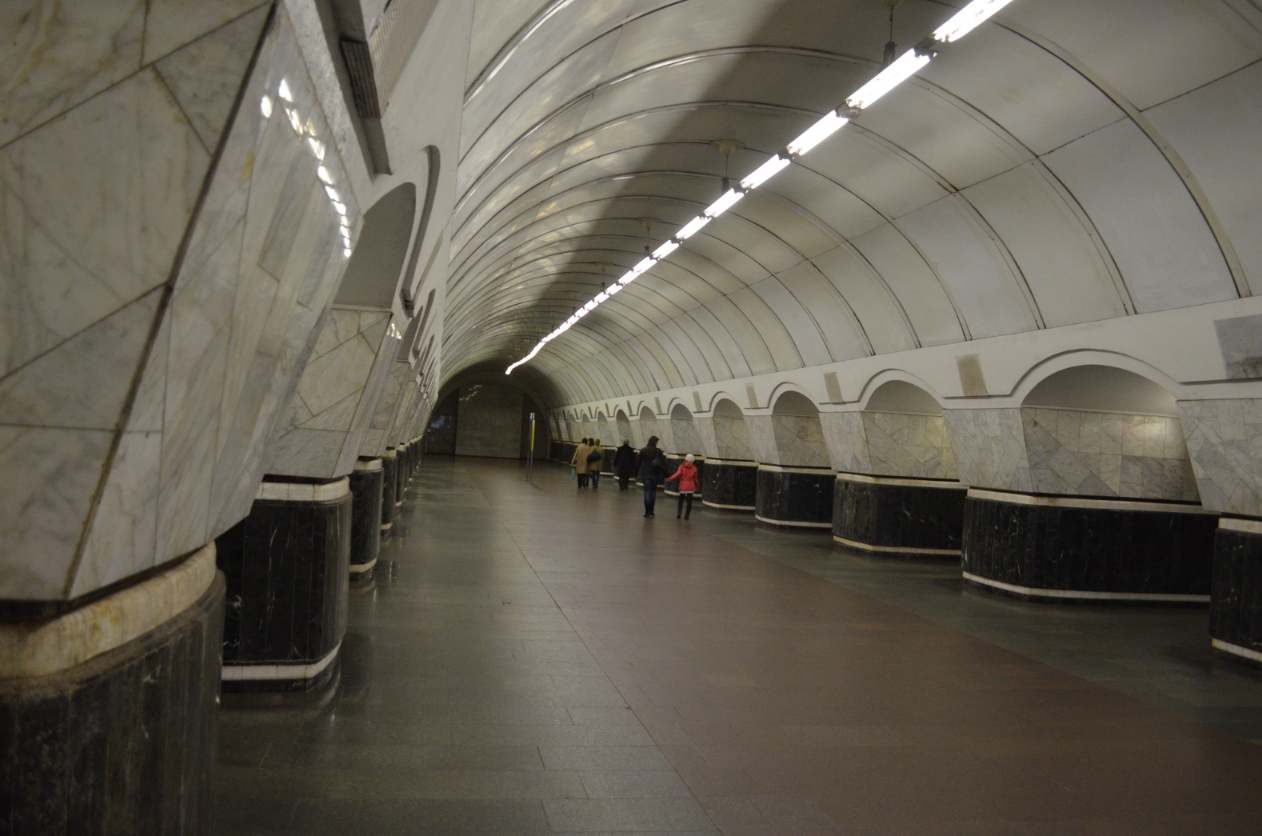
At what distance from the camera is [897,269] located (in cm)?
1320

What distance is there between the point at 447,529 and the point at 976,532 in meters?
7.98

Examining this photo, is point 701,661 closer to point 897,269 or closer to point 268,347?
point 268,347

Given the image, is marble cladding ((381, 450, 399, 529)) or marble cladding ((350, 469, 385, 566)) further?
marble cladding ((381, 450, 399, 529))

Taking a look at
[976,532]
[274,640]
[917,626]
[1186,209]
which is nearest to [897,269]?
[976,532]

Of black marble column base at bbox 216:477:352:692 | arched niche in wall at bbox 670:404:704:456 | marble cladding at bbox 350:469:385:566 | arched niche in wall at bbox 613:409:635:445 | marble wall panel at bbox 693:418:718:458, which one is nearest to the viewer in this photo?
black marble column base at bbox 216:477:352:692

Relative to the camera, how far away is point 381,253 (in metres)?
5.67

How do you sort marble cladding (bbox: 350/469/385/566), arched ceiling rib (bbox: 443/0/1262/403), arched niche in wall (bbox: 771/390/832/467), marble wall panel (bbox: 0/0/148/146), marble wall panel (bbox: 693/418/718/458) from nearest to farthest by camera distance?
marble wall panel (bbox: 0/0/148/146)
arched ceiling rib (bbox: 443/0/1262/403)
marble cladding (bbox: 350/469/385/566)
arched niche in wall (bbox: 771/390/832/467)
marble wall panel (bbox: 693/418/718/458)

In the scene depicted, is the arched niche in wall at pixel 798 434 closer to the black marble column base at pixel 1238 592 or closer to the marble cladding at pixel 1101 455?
the marble cladding at pixel 1101 455

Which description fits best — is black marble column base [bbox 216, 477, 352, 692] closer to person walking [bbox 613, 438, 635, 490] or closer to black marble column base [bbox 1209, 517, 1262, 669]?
black marble column base [bbox 1209, 517, 1262, 669]

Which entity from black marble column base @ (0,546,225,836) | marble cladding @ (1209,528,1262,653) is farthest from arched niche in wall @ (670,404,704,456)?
black marble column base @ (0,546,225,836)

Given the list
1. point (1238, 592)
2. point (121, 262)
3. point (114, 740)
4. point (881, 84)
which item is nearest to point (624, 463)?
point (1238, 592)

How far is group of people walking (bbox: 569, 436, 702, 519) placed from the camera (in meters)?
20.1

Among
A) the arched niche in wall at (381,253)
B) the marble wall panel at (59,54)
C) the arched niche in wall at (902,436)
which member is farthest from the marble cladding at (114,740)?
the arched niche in wall at (902,436)

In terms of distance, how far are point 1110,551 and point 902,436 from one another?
14.8 feet
